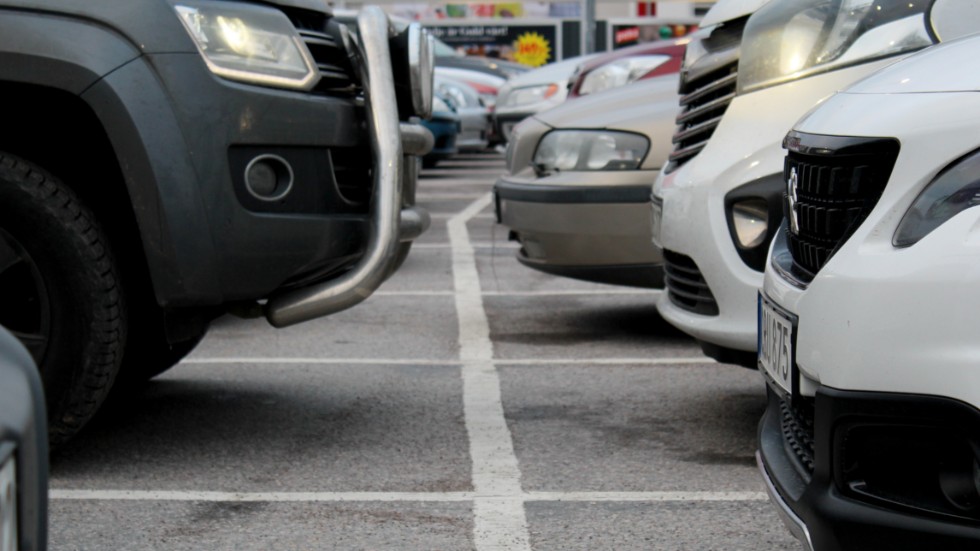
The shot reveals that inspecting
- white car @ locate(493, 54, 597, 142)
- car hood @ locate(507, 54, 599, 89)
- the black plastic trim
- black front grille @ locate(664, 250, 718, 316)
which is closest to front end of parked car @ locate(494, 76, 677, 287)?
black front grille @ locate(664, 250, 718, 316)

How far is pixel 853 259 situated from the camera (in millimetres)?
2336

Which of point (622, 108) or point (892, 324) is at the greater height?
point (892, 324)

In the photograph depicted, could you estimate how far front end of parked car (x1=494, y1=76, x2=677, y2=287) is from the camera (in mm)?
5527

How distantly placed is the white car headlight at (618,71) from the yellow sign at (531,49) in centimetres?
1650

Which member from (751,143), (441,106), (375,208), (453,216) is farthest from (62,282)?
(441,106)

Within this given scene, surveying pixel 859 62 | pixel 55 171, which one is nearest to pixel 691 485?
pixel 859 62

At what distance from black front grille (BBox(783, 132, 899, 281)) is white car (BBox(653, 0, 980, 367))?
0.96 m

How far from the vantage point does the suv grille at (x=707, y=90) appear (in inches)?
Answer: 164

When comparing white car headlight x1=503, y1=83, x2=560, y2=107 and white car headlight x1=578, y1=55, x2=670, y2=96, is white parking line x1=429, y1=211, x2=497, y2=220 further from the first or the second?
white car headlight x1=503, y1=83, x2=560, y2=107

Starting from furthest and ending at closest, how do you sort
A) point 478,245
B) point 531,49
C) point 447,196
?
point 531,49 < point 447,196 < point 478,245

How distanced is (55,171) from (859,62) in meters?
2.18

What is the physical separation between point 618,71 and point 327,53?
5706mm

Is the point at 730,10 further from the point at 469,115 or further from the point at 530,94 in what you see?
the point at 469,115

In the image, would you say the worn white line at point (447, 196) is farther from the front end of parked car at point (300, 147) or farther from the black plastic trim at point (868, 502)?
the black plastic trim at point (868, 502)
